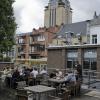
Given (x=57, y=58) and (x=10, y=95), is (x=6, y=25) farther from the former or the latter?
(x=57, y=58)

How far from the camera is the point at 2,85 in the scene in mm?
20141

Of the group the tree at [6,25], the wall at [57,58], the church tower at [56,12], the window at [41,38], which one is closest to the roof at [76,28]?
the window at [41,38]

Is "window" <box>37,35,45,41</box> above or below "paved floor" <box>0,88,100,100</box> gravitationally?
above

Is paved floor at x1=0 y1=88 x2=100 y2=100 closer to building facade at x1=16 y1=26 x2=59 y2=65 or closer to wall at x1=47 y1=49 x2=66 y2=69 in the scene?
wall at x1=47 y1=49 x2=66 y2=69

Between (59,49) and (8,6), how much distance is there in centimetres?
2219

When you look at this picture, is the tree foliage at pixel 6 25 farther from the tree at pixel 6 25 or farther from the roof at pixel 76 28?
the roof at pixel 76 28

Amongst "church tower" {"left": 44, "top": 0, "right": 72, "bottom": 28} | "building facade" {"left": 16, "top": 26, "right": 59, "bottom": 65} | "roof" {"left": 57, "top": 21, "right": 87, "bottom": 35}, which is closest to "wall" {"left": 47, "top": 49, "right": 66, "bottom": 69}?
"roof" {"left": 57, "top": 21, "right": 87, "bottom": 35}

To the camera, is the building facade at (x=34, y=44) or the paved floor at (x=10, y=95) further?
the building facade at (x=34, y=44)

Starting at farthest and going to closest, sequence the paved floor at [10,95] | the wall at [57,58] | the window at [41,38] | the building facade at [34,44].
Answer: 1. the window at [41,38]
2. the building facade at [34,44]
3. the wall at [57,58]
4. the paved floor at [10,95]

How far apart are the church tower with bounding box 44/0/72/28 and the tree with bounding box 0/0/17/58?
95.4 metres

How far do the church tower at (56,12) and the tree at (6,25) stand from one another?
95.4 metres

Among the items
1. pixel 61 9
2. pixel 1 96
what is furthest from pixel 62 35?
pixel 61 9

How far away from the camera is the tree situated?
20802 mm

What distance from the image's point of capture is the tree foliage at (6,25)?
20.8m
